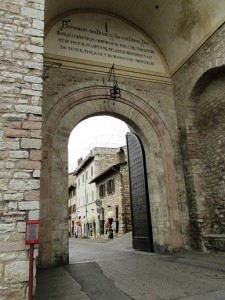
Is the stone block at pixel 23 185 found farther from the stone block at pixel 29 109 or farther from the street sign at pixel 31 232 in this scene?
the stone block at pixel 29 109

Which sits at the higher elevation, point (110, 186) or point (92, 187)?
point (92, 187)

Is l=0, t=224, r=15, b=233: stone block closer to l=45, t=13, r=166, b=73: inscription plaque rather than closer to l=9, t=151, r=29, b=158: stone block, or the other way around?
l=9, t=151, r=29, b=158: stone block

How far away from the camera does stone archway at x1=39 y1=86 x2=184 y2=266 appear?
5.87 metres

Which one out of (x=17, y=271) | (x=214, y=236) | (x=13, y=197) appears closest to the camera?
(x=17, y=271)

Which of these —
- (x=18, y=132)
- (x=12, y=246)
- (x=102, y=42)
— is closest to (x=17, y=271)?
(x=12, y=246)

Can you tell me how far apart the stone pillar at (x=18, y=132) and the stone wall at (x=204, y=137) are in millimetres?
4468

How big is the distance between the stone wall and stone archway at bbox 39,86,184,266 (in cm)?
46

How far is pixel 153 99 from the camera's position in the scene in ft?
25.9

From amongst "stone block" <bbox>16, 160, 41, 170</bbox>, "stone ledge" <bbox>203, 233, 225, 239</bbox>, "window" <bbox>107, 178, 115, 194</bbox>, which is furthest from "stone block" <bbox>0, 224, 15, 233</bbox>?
"window" <bbox>107, 178, 115, 194</bbox>

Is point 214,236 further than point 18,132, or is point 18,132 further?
point 214,236

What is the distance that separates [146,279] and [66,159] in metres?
3.35

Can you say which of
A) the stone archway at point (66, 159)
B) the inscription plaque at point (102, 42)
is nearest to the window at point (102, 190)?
the stone archway at point (66, 159)

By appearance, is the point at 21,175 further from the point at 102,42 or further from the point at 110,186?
the point at 110,186

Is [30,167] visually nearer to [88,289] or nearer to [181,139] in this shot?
[88,289]
